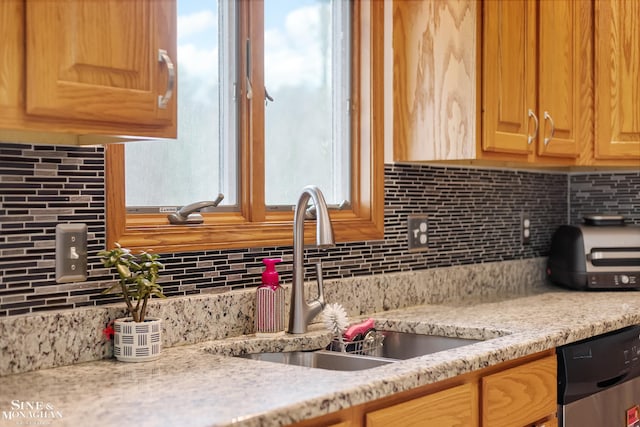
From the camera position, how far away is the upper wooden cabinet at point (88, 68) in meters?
1.32

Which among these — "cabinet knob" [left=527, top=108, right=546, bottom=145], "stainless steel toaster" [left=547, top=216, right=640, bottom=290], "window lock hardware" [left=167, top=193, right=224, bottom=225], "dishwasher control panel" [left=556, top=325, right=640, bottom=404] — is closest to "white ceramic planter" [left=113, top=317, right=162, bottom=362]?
"window lock hardware" [left=167, top=193, right=224, bottom=225]

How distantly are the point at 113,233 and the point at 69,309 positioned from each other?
20 cm

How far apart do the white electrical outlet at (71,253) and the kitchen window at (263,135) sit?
83 millimetres

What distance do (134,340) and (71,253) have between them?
0.23m

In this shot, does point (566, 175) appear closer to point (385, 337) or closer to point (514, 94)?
point (514, 94)

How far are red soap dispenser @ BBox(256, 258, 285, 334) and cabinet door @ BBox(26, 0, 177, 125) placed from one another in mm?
657

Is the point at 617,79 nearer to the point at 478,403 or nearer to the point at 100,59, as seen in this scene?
the point at 478,403

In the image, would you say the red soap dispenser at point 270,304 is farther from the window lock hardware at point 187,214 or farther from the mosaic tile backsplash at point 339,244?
the window lock hardware at point 187,214

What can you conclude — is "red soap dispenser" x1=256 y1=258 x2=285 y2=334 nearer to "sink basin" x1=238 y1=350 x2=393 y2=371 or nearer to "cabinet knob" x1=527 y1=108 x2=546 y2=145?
"sink basin" x1=238 y1=350 x2=393 y2=371

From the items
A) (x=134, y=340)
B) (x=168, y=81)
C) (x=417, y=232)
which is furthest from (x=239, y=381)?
(x=417, y=232)

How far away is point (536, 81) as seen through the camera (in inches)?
108

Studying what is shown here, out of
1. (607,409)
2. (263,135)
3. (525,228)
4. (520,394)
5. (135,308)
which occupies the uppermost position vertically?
(263,135)

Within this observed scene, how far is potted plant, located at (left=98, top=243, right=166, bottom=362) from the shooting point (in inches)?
67.9

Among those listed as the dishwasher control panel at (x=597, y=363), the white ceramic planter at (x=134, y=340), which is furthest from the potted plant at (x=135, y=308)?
the dishwasher control panel at (x=597, y=363)
